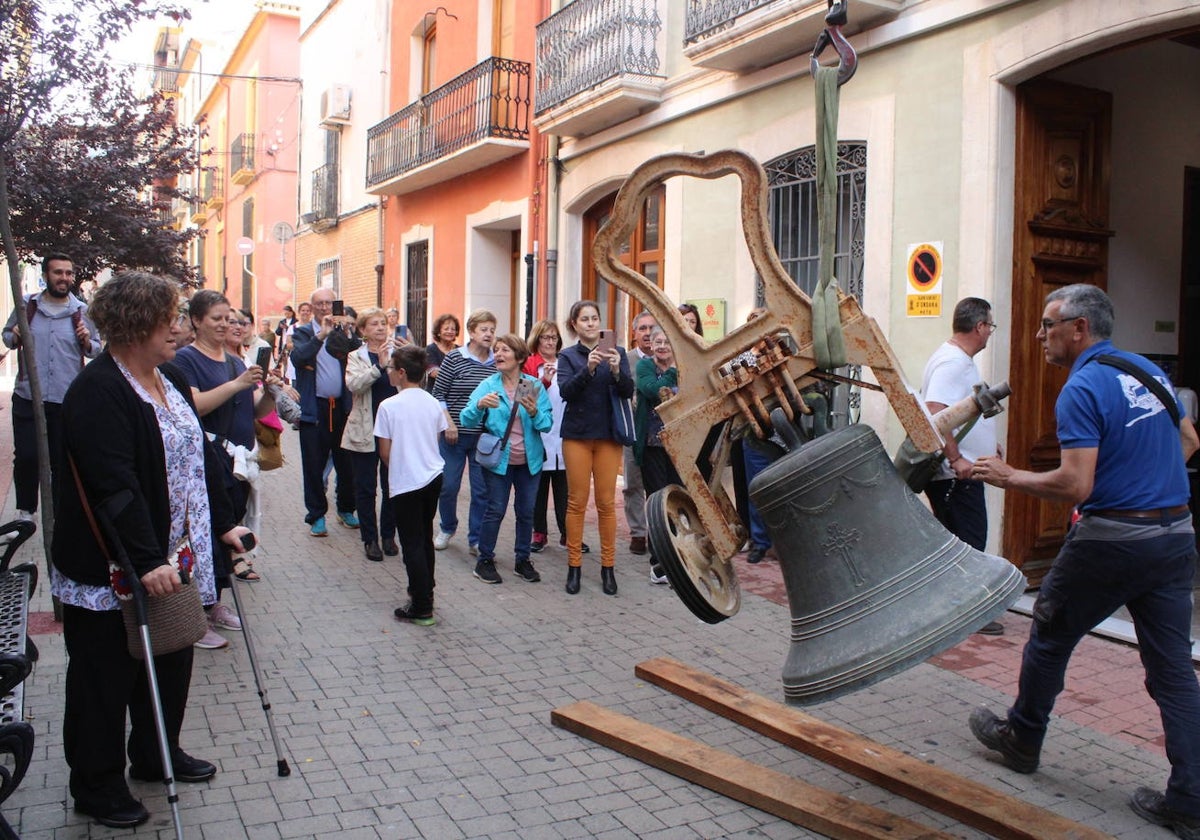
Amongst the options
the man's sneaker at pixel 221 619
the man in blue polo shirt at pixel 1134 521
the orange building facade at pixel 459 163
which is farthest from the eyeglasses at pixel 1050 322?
the orange building facade at pixel 459 163

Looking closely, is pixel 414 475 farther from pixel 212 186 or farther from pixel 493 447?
pixel 212 186

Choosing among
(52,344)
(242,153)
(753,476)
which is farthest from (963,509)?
(242,153)

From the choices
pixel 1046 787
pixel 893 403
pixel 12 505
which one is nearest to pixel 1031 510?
pixel 1046 787

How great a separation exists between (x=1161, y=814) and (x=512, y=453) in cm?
469

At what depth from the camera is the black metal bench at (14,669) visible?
3.26 meters

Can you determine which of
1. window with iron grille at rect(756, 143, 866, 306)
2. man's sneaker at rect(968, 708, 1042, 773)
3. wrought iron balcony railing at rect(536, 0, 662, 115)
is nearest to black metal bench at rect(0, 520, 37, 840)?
man's sneaker at rect(968, 708, 1042, 773)

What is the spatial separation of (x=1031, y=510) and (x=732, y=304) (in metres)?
3.46

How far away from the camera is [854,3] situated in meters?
8.00

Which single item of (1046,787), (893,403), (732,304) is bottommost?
(1046,787)

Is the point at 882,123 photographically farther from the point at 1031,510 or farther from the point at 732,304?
the point at 1031,510

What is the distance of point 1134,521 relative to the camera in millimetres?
3924

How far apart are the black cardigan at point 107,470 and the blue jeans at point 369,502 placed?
14.7 ft

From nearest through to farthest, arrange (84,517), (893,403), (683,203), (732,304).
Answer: (893,403) → (84,517) → (732,304) → (683,203)

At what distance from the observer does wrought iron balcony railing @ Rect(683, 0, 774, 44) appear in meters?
9.21
